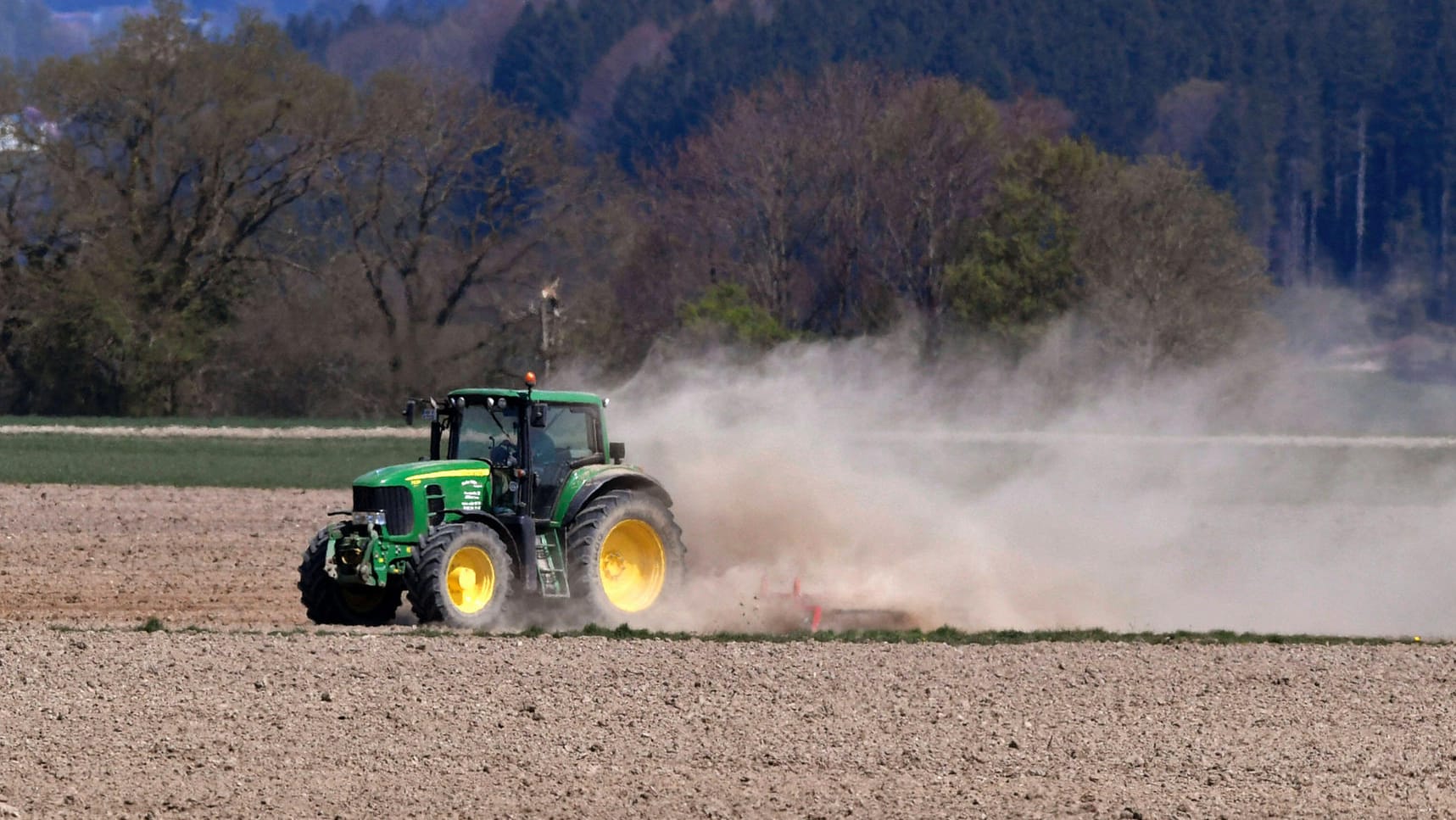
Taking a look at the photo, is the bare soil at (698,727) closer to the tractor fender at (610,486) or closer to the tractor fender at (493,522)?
the tractor fender at (493,522)

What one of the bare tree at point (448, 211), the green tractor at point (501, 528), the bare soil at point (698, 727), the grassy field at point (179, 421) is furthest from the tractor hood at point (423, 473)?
the bare tree at point (448, 211)

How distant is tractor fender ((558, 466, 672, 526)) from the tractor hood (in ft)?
2.73

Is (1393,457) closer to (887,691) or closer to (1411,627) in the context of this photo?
(1411,627)

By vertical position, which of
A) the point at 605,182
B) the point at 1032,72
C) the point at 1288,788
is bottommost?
the point at 1288,788

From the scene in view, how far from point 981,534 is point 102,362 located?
40.7 metres

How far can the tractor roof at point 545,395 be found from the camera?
15.5 meters

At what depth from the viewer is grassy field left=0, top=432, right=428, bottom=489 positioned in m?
31.5

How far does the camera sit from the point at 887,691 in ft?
39.6

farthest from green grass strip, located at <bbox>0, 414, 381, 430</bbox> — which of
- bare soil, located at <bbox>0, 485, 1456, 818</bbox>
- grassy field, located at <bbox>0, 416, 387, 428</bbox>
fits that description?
bare soil, located at <bbox>0, 485, 1456, 818</bbox>

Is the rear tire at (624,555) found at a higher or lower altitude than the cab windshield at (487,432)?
lower

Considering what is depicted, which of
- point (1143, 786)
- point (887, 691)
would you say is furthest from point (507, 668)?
point (1143, 786)

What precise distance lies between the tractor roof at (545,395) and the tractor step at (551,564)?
1207 mm

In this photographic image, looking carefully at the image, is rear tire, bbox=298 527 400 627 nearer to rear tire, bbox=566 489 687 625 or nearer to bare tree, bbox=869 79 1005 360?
rear tire, bbox=566 489 687 625

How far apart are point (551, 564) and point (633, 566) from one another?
3.66ft
